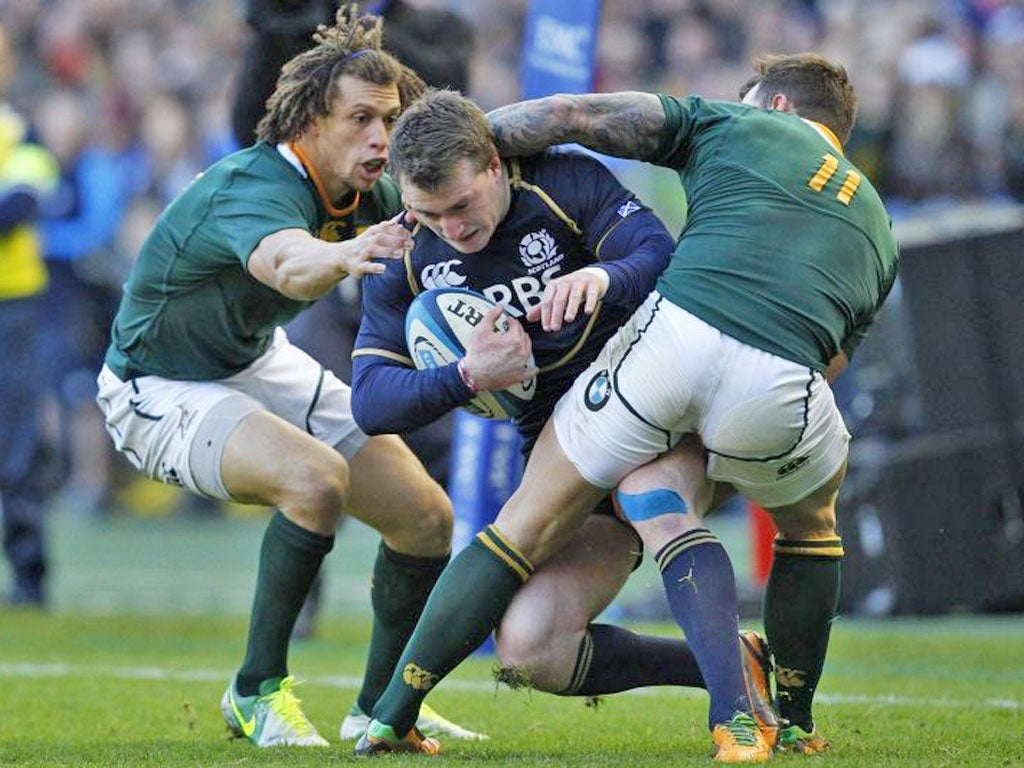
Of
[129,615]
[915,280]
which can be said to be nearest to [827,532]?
[915,280]

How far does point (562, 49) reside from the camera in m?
8.40

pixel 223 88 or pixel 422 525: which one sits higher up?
pixel 422 525

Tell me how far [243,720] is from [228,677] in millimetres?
1931

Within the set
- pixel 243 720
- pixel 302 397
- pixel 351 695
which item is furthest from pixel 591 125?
pixel 351 695

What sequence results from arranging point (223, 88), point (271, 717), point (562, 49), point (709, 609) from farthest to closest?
point (223, 88) < point (562, 49) < point (271, 717) < point (709, 609)

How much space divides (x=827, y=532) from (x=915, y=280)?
13.5 ft

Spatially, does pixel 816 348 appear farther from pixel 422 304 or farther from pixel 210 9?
pixel 210 9

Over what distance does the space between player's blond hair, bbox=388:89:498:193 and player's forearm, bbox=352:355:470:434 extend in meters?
0.49

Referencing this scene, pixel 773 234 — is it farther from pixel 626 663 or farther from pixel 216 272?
pixel 216 272

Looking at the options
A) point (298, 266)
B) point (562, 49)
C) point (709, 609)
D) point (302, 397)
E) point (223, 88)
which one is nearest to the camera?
point (709, 609)

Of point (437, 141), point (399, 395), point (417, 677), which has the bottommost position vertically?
point (417, 677)

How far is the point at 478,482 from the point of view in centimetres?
839

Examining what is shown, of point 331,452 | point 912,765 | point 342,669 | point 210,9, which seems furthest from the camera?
point 210,9

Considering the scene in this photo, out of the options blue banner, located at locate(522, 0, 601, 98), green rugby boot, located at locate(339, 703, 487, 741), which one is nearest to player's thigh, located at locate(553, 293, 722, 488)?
green rugby boot, located at locate(339, 703, 487, 741)
